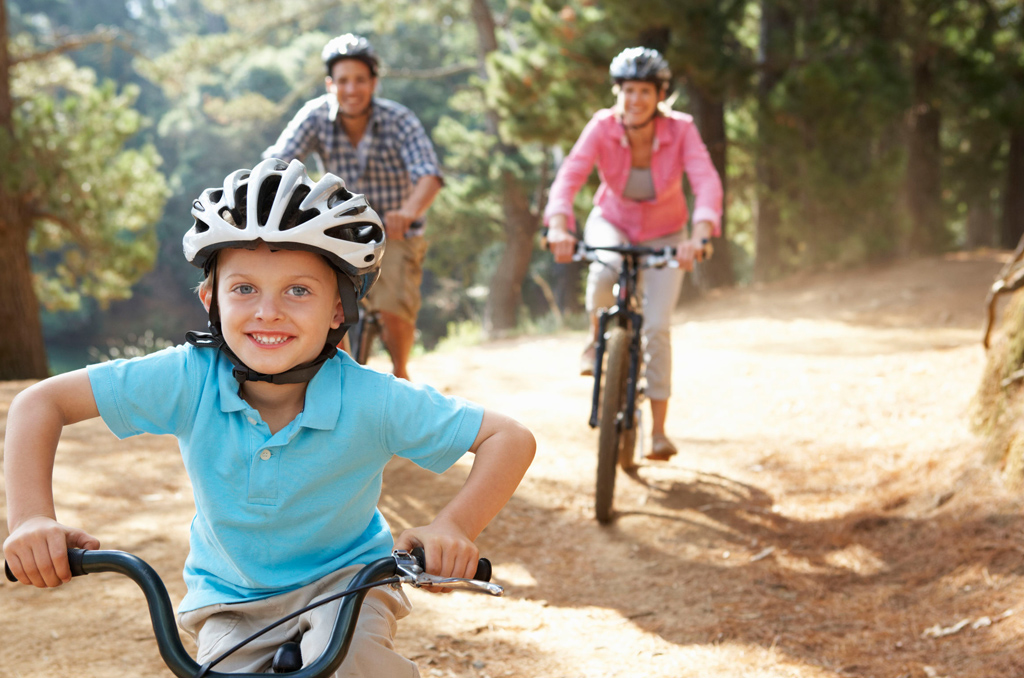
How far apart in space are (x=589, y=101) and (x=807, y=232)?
3999mm

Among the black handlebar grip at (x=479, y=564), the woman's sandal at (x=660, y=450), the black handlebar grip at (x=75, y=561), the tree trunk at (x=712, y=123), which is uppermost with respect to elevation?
the tree trunk at (x=712, y=123)

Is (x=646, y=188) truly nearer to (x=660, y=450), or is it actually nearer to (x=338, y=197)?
(x=660, y=450)

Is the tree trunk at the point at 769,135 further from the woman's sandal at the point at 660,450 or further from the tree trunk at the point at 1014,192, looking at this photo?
the woman's sandal at the point at 660,450

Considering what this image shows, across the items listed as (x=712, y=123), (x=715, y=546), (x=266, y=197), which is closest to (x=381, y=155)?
(x=715, y=546)

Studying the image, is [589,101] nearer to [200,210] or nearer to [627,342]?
[627,342]

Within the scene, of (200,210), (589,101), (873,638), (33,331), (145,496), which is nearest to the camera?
(200,210)

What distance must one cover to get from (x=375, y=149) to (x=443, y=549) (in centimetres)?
395

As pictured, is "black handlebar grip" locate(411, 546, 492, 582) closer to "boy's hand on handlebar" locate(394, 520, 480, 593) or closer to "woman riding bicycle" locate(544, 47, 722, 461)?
"boy's hand on handlebar" locate(394, 520, 480, 593)

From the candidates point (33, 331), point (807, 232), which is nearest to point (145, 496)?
point (33, 331)

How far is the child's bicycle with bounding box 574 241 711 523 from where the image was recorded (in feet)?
14.9

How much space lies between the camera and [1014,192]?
18.2m

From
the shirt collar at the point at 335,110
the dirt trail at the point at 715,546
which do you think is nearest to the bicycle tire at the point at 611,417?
the dirt trail at the point at 715,546

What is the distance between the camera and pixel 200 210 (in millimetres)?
2143

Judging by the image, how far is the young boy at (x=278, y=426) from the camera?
1.97 metres
